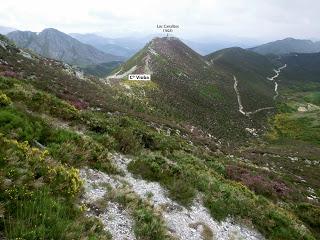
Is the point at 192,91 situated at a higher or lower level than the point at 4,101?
lower

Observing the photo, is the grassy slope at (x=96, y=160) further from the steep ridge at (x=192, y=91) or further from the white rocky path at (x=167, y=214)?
the steep ridge at (x=192, y=91)

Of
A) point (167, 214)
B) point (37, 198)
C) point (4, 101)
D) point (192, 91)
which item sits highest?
point (4, 101)

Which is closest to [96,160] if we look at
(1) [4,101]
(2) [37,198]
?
(1) [4,101]

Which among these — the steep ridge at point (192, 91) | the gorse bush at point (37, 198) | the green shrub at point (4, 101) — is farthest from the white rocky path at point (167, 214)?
the steep ridge at point (192, 91)

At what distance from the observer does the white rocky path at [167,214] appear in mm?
11261

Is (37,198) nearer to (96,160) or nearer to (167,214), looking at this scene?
(167,214)

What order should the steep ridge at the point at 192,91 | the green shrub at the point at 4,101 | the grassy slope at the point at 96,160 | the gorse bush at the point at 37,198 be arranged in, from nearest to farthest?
the gorse bush at the point at 37,198 < the grassy slope at the point at 96,160 < the green shrub at the point at 4,101 < the steep ridge at the point at 192,91

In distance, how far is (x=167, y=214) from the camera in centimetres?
1311

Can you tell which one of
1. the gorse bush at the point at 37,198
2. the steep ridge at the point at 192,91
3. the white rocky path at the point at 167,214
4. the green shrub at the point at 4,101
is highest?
the green shrub at the point at 4,101

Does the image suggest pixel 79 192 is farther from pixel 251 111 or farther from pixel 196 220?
pixel 251 111

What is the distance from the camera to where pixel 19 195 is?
8906 millimetres

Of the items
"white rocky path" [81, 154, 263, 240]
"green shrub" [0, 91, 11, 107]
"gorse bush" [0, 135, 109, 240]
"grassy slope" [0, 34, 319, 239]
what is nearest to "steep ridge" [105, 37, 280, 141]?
"grassy slope" [0, 34, 319, 239]

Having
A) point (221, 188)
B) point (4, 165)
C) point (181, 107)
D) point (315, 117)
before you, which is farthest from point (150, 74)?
point (4, 165)

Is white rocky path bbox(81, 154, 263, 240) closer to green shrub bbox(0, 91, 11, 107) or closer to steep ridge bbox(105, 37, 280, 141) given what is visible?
green shrub bbox(0, 91, 11, 107)
